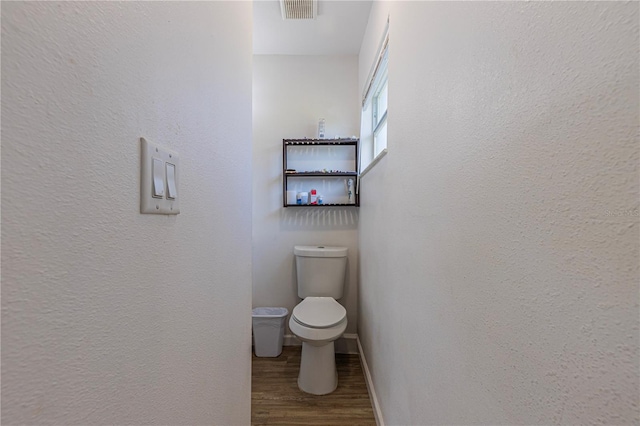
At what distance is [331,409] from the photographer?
160 cm

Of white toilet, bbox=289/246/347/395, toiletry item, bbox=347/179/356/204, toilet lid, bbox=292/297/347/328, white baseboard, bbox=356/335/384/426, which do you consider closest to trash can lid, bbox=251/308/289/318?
white toilet, bbox=289/246/347/395

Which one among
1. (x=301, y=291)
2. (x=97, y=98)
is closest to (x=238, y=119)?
(x=97, y=98)

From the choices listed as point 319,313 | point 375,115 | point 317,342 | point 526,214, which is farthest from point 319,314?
point 526,214

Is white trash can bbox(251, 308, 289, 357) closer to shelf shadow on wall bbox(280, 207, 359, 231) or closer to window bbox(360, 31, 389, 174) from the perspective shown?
shelf shadow on wall bbox(280, 207, 359, 231)

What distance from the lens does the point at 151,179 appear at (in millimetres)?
484

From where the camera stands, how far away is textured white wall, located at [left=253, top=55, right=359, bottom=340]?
2.33 metres

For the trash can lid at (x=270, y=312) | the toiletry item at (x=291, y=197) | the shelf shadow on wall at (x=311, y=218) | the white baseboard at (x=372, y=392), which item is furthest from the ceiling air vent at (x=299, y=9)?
the white baseboard at (x=372, y=392)

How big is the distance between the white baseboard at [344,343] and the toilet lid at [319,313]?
0.47 m

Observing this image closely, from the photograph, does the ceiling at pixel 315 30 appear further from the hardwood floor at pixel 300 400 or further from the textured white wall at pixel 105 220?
the hardwood floor at pixel 300 400

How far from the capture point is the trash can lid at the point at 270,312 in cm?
218

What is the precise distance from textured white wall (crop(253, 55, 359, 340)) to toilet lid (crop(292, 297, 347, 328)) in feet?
1.38

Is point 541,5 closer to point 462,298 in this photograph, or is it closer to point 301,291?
point 462,298

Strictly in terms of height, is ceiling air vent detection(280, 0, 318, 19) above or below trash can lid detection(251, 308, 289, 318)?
above

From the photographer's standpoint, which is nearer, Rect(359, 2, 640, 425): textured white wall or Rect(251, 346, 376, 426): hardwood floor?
Rect(359, 2, 640, 425): textured white wall
